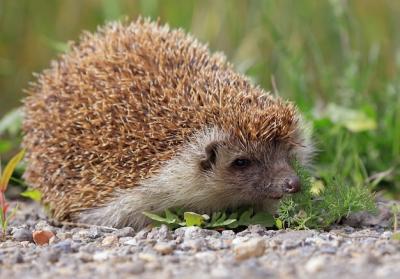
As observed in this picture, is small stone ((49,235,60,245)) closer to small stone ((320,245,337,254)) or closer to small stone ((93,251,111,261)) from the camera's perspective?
small stone ((93,251,111,261))

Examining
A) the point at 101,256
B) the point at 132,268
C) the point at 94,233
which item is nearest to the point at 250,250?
the point at 132,268

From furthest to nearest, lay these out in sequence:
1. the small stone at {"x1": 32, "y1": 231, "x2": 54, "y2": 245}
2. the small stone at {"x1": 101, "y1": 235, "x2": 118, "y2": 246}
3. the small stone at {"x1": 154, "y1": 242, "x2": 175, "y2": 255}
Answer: the small stone at {"x1": 32, "y1": 231, "x2": 54, "y2": 245} < the small stone at {"x1": 101, "y1": 235, "x2": 118, "y2": 246} < the small stone at {"x1": 154, "y1": 242, "x2": 175, "y2": 255}

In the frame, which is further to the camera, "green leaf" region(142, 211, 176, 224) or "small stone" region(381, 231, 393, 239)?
"green leaf" region(142, 211, 176, 224)

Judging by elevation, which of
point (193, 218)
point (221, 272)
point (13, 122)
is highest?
point (13, 122)

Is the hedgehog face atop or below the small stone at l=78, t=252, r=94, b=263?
atop

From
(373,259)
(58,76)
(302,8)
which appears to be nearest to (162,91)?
(58,76)

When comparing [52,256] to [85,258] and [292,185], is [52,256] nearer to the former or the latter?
[85,258]

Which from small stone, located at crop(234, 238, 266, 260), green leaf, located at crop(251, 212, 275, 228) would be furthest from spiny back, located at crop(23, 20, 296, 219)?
small stone, located at crop(234, 238, 266, 260)

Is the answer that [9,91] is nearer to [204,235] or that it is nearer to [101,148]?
[101,148]
